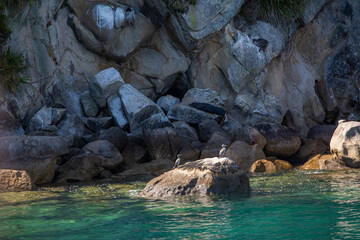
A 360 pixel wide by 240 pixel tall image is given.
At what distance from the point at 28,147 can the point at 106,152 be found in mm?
2454

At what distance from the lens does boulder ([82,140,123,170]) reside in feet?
45.6

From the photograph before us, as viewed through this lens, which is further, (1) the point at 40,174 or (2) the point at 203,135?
(2) the point at 203,135

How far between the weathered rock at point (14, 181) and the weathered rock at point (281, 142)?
9205 millimetres

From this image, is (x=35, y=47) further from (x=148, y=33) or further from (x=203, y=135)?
(x=203, y=135)

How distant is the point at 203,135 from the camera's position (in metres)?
17.0

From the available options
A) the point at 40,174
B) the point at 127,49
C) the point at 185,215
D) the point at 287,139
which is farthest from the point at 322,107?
the point at 185,215

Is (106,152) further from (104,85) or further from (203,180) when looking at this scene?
(203,180)

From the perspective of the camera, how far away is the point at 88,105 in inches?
736

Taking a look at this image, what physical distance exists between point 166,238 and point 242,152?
30.1ft

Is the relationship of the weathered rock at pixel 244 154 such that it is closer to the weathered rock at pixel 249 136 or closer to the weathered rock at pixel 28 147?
the weathered rock at pixel 249 136

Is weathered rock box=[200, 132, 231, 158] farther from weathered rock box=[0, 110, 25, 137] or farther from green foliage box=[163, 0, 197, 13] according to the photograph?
weathered rock box=[0, 110, 25, 137]

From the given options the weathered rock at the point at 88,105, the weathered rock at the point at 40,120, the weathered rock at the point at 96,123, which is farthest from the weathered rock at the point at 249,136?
the weathered rock at the point at 40,120

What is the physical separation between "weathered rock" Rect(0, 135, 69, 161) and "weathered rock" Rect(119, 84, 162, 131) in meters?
4.57

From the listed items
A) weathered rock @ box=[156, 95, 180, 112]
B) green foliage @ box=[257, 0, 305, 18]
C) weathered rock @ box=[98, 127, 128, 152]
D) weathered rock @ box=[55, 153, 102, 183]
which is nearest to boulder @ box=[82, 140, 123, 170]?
weathered rock @ box=[55, 153, 102, 183]
